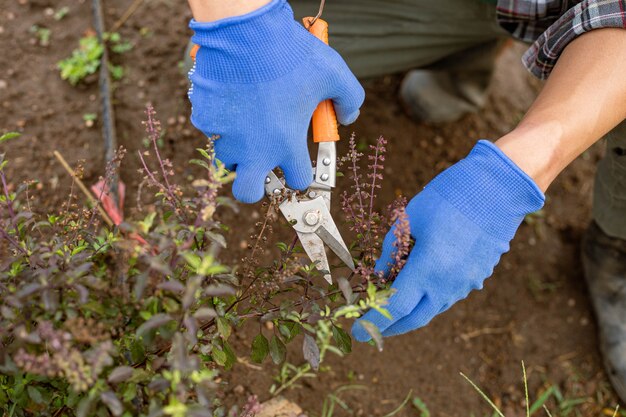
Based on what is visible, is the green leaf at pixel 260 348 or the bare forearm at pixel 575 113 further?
the bare forearm at pixel 575 113

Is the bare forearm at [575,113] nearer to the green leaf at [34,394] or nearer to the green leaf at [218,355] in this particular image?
the green leaf at [218,355]

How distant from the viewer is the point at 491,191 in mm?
1674

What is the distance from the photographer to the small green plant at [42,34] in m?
2.79

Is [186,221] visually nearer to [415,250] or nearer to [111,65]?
[415,250]

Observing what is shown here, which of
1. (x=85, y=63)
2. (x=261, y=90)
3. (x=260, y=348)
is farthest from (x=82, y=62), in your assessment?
(x=260, y=348)

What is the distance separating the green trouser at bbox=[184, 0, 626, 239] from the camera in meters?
2.42

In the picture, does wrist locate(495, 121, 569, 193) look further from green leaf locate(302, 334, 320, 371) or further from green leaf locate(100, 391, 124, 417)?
green leaf locate(100, 391, 124, 417)

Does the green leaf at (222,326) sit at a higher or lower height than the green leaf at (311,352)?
higher

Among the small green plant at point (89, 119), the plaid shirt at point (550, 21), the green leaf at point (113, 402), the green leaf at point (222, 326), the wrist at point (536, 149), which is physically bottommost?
the small green plant at point (89, 119)

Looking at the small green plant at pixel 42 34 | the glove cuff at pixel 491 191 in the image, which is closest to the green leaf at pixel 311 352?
the glove cuff at pixel 491 191

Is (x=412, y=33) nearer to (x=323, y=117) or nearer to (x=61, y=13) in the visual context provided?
(x=323, y=117)

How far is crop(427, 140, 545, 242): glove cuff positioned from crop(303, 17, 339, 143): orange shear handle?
343 mm

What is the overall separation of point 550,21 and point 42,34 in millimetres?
2108

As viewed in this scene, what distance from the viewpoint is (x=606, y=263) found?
262 centimetres
